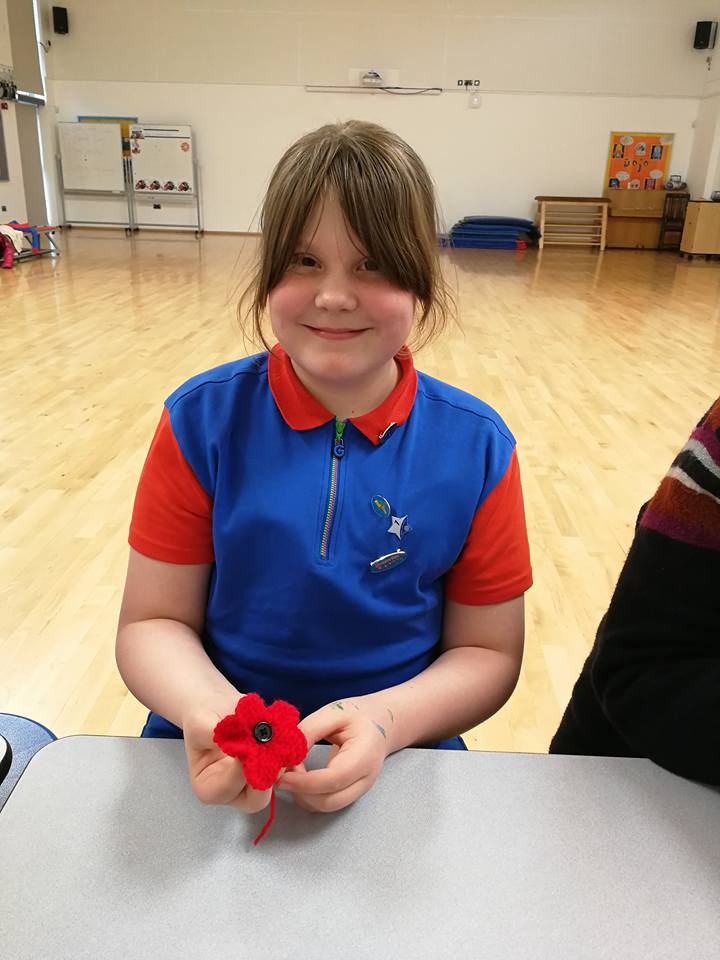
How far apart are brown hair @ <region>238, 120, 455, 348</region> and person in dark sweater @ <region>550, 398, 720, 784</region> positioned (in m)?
0.31

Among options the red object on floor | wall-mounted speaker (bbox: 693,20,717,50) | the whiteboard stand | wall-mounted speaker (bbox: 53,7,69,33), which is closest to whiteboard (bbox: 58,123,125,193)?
the whiteboard stand

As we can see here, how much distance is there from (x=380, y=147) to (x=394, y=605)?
1.48 feet

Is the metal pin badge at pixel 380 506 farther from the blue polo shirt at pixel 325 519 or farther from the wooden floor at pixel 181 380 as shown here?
the wooden floor at pixel 181 380

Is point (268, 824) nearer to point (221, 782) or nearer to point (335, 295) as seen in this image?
point (221, 782)

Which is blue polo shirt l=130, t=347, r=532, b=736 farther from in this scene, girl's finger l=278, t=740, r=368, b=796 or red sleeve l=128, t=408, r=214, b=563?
girl's finger l=278, t=740, r=368, b=796

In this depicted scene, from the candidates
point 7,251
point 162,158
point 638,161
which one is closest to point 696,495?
point 7,251

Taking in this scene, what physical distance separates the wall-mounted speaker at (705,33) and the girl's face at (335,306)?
40.4 ft

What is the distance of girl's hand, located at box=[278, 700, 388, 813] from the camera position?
A: 51 cm

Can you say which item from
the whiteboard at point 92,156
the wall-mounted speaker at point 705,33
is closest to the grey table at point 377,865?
the whiteboard at point 92,156

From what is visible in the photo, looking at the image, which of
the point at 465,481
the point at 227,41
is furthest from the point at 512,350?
the point at 227,41

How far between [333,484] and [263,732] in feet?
1.07

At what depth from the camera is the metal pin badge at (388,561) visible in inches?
31.2

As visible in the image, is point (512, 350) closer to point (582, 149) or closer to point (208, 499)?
point (208, 499)

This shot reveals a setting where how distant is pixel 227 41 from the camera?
11.0 meters
